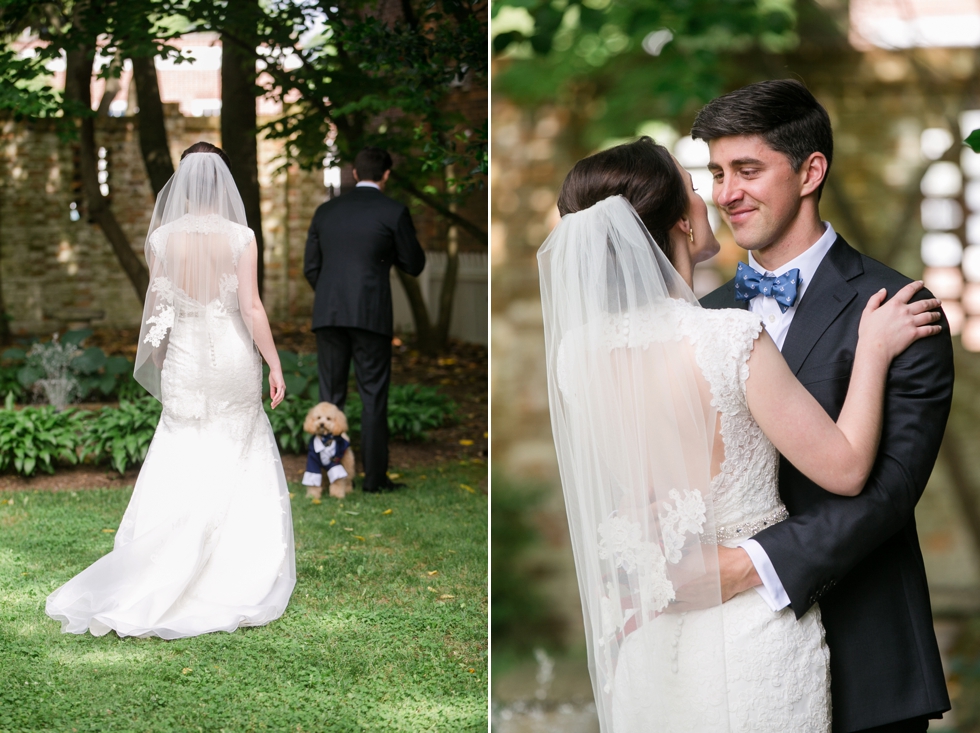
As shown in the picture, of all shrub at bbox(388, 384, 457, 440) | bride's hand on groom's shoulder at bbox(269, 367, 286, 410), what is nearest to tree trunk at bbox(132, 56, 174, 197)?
shrub at bbox(388, 384, 457, 440)

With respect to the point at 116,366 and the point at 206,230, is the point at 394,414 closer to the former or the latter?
the point at 116,366

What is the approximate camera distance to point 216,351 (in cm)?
429

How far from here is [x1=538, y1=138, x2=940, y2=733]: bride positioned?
1776 mm

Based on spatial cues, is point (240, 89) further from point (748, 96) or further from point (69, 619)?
point (748, 96)

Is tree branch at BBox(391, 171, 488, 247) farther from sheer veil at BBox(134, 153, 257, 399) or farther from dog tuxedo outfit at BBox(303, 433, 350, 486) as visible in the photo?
sheer veil at BBox(134, 153, 257, 399)

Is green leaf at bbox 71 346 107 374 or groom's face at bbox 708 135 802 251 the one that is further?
green leaf at bbox 71 346 107 374

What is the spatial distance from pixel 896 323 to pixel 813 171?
429 mm

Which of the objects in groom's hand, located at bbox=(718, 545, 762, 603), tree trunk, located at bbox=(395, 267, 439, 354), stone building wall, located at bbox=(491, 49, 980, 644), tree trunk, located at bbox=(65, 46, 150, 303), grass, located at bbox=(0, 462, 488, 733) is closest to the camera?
groom's hand, located at bbox=(718, 545, 762, 603)

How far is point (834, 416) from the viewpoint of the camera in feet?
6.33

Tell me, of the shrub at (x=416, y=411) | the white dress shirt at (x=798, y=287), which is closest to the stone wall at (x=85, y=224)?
the shrub at (x=416, y=411)

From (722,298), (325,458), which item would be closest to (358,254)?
(325,458)

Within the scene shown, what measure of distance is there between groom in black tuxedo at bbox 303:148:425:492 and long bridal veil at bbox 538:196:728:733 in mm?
4230

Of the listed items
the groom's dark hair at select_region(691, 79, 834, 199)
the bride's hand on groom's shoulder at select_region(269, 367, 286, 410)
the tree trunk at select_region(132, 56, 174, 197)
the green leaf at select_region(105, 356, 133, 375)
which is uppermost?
the tree trunk at select_region(132, 56, 174, 197)

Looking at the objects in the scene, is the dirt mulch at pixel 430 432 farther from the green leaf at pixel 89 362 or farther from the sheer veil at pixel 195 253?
the sheer veil at pixel 195 253
